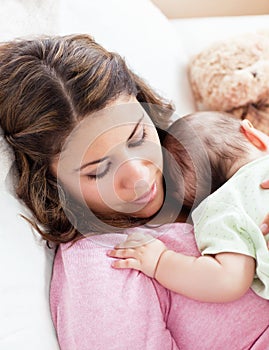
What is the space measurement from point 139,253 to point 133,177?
135 mm

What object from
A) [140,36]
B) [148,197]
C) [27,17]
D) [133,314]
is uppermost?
[27,17]

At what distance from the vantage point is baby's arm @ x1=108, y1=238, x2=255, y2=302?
1.00 meters

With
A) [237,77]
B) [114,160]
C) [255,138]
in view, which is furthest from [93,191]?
[237,77]

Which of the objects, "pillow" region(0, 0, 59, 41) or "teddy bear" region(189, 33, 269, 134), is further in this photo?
"teddy bear" region(189, 33, 269, 134)

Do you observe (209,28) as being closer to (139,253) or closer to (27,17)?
(27,17)

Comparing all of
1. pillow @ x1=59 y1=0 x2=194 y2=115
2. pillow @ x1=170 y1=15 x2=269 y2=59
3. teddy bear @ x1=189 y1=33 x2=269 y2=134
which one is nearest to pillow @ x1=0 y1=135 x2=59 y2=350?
pillow @ x1=59 y1=0 x2=194 y2=115

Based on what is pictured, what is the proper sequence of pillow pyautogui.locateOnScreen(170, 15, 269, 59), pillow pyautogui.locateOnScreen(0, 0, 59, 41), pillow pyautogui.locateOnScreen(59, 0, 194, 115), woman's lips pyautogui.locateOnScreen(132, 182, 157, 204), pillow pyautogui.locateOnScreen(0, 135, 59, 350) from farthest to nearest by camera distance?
pillow pyautogui.locateOnScreen(170, 15, 269, 59) → pillow pyautogui.locateOnScreen(59, 0, 194, 115) → pillow pyautogui.locateOnScreen(0, 0, 59, 41) → woman's lips pyautogui.locateOnScreen(132, 182, 157, 204) → pillow pyautogui.locateOnScreen(0, 135, 59, 350)

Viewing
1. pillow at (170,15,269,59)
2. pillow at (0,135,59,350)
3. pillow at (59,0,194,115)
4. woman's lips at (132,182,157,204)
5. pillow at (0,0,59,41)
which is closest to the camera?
pillow at (0,135,59,350)

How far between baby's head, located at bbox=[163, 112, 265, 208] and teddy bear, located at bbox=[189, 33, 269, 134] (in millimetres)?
281

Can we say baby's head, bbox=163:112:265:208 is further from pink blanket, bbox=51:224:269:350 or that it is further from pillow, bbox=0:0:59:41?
pillow, bbox=0:0:59:41

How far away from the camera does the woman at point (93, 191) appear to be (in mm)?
1030

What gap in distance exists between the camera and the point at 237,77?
147 cm

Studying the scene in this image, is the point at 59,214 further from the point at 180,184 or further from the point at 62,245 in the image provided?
the point at 180,184

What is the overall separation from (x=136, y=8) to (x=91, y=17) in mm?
161
